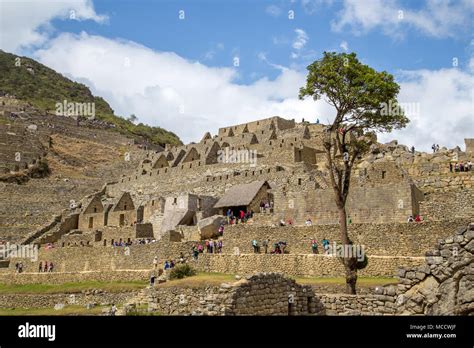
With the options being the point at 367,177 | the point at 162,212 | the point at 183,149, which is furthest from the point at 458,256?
the point at 183,149

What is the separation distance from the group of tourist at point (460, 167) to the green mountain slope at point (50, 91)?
74020 mm

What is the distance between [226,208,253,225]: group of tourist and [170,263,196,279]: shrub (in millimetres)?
6190

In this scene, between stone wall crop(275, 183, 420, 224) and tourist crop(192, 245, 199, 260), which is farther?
tourist crop(192, 245, 199, 260)

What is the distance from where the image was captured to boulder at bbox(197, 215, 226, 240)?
32.4 m

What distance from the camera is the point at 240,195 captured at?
36312 mm

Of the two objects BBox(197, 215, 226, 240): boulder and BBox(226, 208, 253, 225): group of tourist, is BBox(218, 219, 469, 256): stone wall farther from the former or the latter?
BBox(197, 215, 226, 240): boulder

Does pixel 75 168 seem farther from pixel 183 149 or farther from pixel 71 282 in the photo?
pixel 71 282

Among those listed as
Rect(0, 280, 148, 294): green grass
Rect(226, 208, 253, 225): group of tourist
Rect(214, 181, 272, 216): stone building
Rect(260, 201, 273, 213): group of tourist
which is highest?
Rect(214, 181, 272, 216): stone building

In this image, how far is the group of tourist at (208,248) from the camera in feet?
92.1

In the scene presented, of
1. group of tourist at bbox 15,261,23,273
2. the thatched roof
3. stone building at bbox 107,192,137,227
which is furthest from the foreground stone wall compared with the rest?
stone building at bbox 107,192,137,227

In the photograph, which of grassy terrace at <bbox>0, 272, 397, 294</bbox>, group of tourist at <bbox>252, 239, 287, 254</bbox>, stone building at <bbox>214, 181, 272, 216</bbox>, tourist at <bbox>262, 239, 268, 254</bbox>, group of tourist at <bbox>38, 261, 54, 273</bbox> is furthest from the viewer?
group of tourist at <bbox>38, 261, 54, 273</bbox>

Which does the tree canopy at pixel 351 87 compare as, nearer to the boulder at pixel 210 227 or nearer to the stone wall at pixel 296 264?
the stone wall at pixel 296 264

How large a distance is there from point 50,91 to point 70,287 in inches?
4030

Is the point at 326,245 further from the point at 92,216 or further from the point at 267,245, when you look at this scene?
the point at 92,216
